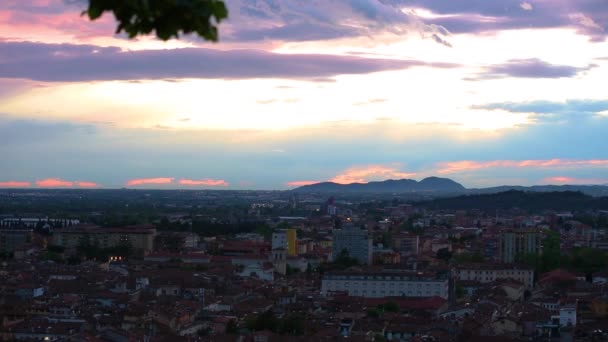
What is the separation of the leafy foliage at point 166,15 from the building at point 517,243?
56316mm

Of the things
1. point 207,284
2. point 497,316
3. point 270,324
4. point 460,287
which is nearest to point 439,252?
point 460,287

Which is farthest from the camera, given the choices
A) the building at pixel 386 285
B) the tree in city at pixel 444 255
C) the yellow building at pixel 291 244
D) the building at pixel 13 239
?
the building at pixel 13 239

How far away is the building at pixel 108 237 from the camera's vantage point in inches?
2447

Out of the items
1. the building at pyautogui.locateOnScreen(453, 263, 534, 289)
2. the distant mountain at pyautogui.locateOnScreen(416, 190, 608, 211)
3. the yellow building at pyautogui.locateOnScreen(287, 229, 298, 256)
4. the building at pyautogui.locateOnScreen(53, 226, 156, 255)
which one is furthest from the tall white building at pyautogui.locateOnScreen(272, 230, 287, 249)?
the distant mountain at pyautogui.locateOnScreen(416, 190, 608, 211)

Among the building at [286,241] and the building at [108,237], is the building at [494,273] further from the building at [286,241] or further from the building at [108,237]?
the building at [108,237]

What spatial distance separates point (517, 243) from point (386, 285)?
1992cm

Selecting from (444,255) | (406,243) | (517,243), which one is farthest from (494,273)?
(406,243)

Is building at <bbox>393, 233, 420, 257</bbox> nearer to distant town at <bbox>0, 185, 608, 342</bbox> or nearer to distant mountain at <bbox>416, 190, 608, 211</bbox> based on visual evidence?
distant town at <bbox>0, 185, 608, 342</bbox>

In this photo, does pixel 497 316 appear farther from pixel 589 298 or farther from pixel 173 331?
pixel 173 331

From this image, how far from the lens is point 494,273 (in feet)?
156

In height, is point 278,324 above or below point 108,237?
below

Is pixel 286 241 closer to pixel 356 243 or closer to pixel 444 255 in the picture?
pixel 356 243

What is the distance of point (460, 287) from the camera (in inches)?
1689

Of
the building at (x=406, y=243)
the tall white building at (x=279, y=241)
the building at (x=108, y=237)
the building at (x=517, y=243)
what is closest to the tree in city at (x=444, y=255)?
the building at (x=517, y=243)
